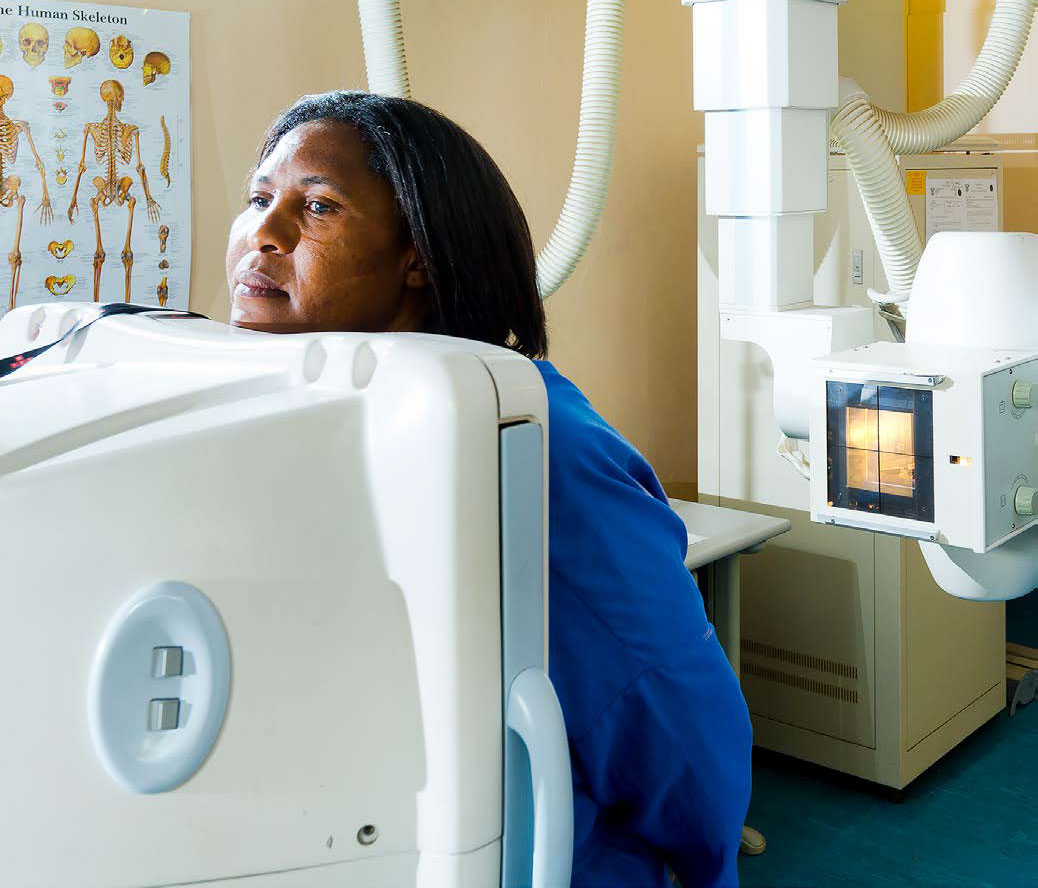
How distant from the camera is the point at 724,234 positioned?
1376 mm

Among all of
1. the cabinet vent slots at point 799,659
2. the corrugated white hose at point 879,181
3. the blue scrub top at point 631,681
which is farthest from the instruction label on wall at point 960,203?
the blue scrub top at point 631,681

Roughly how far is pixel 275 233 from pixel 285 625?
422mm

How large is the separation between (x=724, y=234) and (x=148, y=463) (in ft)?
3.24

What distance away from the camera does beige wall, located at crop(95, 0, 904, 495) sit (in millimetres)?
2305

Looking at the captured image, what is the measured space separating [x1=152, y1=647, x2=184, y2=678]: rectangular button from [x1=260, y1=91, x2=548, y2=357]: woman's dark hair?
1.51ft

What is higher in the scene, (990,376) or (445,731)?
(990,376)

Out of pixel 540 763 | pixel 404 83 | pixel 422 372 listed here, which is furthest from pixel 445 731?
pixel 404 83

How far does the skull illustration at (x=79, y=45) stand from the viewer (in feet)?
6.70

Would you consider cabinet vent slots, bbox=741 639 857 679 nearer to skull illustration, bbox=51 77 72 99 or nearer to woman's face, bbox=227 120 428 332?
skull illustration, bbox=51 77 72 99

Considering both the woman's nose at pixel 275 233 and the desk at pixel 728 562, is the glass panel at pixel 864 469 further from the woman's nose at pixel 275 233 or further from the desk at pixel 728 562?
the desk at pixel 728 562

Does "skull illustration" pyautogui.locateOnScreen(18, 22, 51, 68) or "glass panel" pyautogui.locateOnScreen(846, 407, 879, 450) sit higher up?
"skull illustration" pyautogui.locateOnScreen(18, 22, 51, 68)

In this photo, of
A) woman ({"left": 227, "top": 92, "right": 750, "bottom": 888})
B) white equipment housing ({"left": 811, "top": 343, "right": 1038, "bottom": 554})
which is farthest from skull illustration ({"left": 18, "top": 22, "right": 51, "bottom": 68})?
white equipment housing ({"left": 811, "top": 343, "right": 1038, "bottom": 554})

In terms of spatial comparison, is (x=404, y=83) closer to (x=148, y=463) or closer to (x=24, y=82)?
(x=24, y=82)

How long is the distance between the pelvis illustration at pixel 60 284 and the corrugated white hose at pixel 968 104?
1411mm
